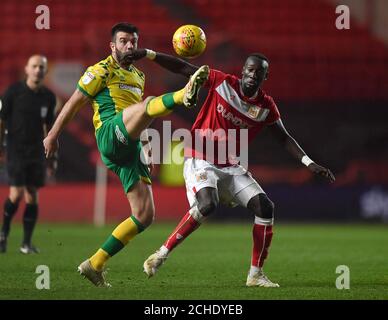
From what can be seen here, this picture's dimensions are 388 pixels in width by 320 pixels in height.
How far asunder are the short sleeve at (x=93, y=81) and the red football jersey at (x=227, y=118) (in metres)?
0.87

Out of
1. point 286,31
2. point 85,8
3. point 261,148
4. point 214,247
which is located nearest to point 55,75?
point 85,8

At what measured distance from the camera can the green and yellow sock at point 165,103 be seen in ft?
21.1

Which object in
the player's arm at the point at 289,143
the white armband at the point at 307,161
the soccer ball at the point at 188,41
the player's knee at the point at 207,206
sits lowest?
the player's knee at the point at 207,206

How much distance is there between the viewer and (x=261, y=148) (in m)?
16.5

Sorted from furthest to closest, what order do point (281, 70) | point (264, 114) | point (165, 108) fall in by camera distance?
point (281, 70), point (264, 114), point (165, 108)

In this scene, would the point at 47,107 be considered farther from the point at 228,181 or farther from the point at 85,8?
the point at 85,8

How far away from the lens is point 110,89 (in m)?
7.23

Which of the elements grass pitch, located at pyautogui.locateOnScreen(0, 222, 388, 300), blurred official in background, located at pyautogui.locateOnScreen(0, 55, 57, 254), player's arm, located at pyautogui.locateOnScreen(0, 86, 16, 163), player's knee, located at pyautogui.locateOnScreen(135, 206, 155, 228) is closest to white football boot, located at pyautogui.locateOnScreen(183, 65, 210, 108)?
player's knee, located at pyautogui.locateOnScreen(135, 206, 155, 228)

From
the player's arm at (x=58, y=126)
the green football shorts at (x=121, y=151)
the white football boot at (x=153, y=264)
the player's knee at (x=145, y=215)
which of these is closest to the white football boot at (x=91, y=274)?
the white football boot at (x=153, y=264)

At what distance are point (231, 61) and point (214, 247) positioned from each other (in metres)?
6.80

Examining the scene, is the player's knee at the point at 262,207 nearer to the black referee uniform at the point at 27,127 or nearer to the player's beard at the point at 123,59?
the player's beard at the point at 123,59

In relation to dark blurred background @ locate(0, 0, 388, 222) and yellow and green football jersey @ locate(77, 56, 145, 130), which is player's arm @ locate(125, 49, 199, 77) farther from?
dark blurred background @ locate(0, 0, 388, 222)

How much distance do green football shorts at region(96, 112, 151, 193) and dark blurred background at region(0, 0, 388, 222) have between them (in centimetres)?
846

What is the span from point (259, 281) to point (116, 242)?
1179 mm
